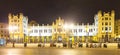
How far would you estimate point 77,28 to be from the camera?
151 metres

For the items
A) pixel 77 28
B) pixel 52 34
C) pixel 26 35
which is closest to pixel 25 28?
pixel 26 35

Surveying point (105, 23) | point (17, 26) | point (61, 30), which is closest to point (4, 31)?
point (17, 26)

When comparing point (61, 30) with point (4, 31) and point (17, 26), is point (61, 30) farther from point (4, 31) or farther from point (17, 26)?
point (4, 31)

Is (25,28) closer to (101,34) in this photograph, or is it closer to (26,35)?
(26,35)

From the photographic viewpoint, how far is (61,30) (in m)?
150

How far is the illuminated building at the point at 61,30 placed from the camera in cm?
14275

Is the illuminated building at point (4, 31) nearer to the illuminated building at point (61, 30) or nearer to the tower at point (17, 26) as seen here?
the tower at point (17, 26)

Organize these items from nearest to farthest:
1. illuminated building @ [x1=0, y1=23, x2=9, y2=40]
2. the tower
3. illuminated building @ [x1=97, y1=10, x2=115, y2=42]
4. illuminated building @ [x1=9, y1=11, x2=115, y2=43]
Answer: illuminated building @ [x1=97, y1=10, x2=115, y2=42]
illuminated building @ [x1=9, y1=11, x2=115, y2=43]
the tower
illuminated building @ [x1=0, y1=23, x2=9, y2=40]

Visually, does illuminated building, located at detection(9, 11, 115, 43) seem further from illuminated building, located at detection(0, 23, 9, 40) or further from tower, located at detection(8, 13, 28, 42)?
illuminated building, located at detection(0, 23, 9, 40)

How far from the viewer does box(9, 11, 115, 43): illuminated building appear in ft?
468

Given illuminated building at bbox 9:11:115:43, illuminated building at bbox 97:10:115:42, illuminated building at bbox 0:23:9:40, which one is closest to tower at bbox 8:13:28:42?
illuminated building at bbox 9:11:115:43

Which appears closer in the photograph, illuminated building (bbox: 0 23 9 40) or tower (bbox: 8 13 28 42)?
tower (bbox: 8 13 28 42)

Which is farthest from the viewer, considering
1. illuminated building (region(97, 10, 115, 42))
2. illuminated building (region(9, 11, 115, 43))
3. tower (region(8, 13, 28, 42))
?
tower (region(8, 13, 28, 42))

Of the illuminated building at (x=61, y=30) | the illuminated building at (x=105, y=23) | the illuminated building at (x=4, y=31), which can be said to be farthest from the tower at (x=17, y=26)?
the illuminated building at (x=105, y=23)
